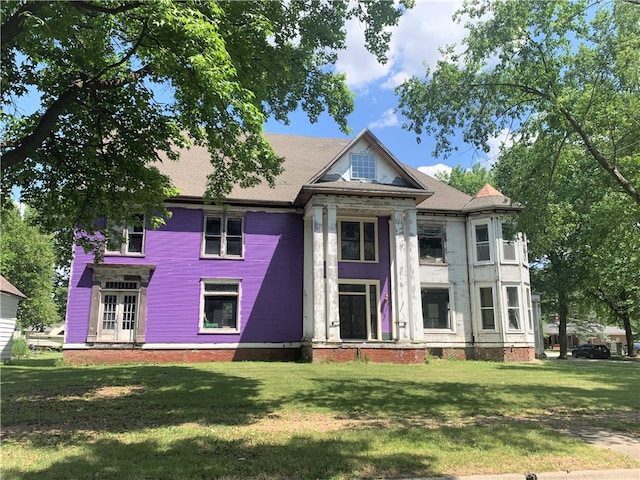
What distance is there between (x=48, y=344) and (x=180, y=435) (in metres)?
47.8

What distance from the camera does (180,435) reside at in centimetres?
662

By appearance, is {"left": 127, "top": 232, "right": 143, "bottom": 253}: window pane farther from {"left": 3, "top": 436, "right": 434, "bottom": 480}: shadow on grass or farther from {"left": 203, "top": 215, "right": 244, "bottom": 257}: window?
{"left": 3, "top": 436, "right": 434, "bottom": 480}: shadow on grass

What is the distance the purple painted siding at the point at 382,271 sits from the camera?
2161cm

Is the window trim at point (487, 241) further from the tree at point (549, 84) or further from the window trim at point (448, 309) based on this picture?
the tree at point (549, 84)

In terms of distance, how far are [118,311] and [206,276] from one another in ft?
12.7

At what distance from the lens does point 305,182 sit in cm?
2283

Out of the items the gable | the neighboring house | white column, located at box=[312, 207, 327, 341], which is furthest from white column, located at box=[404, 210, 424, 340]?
the neighboring house

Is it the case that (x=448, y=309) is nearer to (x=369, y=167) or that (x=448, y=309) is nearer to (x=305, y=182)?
(x=369, y=167)

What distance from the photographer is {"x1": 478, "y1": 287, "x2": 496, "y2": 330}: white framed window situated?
2256 cm

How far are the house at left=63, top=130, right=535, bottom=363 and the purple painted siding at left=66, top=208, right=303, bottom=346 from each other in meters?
0.05

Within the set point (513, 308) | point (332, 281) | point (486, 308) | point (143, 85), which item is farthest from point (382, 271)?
point (143, 85)

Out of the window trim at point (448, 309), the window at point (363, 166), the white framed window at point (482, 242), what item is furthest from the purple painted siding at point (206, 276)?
the white framed window at point (482, 242)

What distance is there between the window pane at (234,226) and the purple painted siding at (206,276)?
0.29m

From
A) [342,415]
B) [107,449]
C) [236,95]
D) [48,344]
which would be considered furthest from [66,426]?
[48,344]
